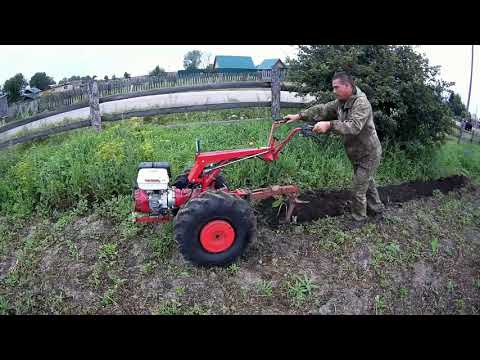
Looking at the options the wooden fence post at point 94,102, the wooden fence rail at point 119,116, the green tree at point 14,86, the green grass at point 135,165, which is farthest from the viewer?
the green tree at point 14,86

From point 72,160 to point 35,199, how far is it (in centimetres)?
83

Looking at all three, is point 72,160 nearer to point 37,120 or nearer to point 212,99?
point 37,120

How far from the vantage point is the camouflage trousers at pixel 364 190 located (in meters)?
4.79

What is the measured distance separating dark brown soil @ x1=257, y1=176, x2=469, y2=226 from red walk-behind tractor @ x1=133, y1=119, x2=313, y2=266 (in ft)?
2.21

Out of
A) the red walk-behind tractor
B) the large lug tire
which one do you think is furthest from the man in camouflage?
the large lug tire

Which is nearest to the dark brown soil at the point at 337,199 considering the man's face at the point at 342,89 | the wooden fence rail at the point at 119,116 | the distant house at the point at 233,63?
the man's face at the point at 342,89

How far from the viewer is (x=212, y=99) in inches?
493

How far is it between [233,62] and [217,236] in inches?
1004

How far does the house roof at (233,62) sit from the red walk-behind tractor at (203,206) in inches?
926

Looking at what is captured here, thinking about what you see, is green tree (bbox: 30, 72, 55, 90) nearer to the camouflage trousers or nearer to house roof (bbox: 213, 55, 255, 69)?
house roof (bbox: 213, 55, 255, 69)

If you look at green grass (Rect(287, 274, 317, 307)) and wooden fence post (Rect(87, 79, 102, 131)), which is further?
wooden fence post (Rect(87, 79, 102, 131))

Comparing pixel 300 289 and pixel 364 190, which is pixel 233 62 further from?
pixel 300 289

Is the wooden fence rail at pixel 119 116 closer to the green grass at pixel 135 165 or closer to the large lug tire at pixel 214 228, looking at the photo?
the green grass at pixel 135 165

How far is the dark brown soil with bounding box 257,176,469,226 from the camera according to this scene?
5125 millimetres
